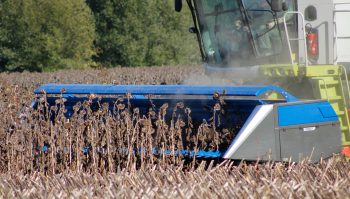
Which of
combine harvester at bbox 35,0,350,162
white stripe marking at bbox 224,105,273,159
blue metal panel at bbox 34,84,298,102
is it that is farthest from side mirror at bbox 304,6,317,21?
white stripe marking at bbox 224,105,273,159

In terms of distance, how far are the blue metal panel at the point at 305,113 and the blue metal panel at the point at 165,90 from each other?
0.16 m

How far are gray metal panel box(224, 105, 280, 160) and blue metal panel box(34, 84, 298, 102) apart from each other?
0.32 m

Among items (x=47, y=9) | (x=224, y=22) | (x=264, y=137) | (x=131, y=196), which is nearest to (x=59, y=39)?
(x=47, y=9)

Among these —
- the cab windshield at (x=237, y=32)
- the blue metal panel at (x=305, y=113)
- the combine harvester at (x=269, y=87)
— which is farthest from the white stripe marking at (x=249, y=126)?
the cab windshield at (x=237, y=32)

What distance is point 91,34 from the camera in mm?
34812

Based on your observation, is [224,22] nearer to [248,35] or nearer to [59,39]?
[248,35]

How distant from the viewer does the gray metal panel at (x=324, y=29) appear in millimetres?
8844

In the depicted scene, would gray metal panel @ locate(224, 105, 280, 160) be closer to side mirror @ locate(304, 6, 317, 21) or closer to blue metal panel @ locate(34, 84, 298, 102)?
blue metal panel @ locate(34, 84, 298, 102)

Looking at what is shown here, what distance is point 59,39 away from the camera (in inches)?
1259

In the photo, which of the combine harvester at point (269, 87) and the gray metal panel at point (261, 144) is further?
the combine harvester at point (269, 87)

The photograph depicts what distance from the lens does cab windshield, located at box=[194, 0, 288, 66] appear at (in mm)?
9180

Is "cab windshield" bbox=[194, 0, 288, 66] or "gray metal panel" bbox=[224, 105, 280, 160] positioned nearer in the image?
"gray metal panel" bbox=[224, 105, 280, 160]

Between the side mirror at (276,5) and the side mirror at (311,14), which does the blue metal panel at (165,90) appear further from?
the side mirror at (311,14)

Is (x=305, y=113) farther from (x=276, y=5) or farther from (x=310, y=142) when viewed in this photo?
(x=276, y=5)
